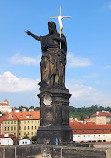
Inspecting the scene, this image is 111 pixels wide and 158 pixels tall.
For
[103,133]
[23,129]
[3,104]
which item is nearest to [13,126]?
[23,129]

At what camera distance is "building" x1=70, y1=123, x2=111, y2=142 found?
67750mm

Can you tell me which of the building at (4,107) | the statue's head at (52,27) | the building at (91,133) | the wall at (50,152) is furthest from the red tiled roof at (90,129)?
the building at (4,107)

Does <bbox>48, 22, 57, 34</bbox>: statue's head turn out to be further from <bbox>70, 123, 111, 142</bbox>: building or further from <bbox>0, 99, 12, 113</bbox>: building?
<bbox>0, 99, 12, 113</bbox>: building

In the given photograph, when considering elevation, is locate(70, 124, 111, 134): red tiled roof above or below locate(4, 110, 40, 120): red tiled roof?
below

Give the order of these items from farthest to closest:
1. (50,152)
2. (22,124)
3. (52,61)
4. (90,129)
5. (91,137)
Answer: (22,124), (90,129), (91,137), (52,61), (50,152)

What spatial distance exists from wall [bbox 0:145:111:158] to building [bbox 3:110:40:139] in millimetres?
58069

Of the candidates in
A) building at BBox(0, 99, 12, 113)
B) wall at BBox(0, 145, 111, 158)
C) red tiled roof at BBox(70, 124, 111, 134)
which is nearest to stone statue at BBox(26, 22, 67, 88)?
wall at BBox(0, 145, 111, 158)

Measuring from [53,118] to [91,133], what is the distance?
55.8 meters

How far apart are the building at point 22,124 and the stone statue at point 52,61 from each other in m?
57.5

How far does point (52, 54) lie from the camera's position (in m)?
15.6

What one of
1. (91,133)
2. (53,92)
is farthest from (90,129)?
(53,92)

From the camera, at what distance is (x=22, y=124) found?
7444cm

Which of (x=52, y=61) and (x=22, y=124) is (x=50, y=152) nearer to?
(x=52, y=61)

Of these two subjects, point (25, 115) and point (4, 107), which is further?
point (4, 107)
